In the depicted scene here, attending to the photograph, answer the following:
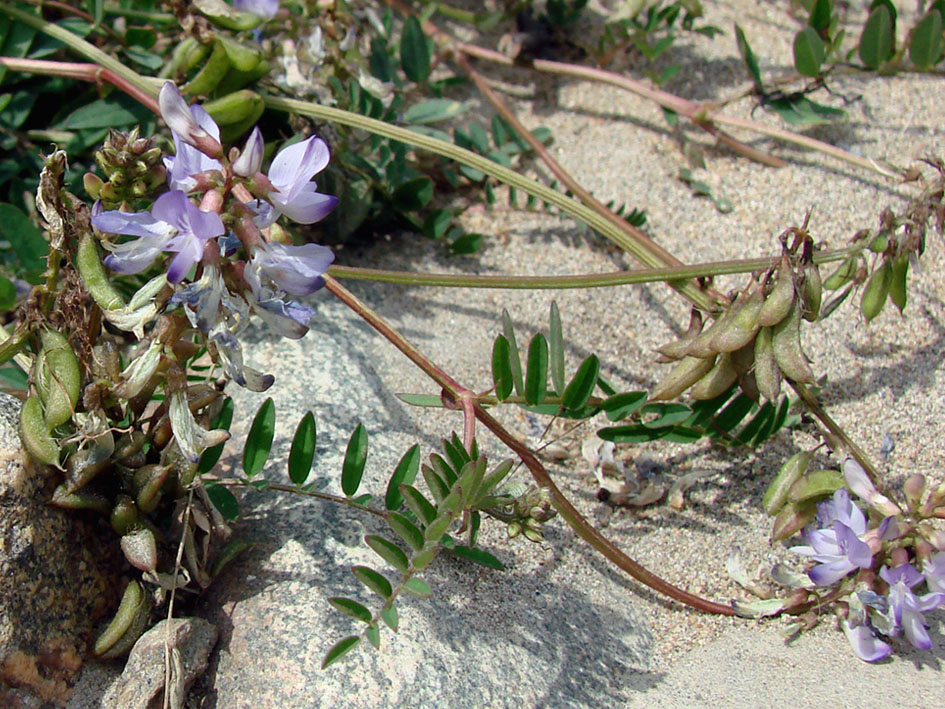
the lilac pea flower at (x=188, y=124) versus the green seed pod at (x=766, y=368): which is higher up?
the lilac pea flower at (x=188, y=124)

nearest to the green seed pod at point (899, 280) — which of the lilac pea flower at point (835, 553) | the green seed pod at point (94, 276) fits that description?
the lilac pea flower at point (835, 553)

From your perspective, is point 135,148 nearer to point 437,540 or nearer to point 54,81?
point 437,540

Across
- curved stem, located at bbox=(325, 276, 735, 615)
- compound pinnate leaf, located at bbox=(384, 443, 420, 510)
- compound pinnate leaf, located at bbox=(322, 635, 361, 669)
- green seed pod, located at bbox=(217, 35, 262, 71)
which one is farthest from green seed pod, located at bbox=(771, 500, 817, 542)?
green seed pod, located at bbox=(217, 35, 262, 71)

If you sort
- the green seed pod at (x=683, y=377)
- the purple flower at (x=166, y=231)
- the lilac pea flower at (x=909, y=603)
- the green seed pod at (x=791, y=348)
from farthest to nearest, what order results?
the green seed pod at (x=683, y=377)
the green seed pod at (x=791, y=348)
the lilac pea flower at (x=909, y=603)
the purple flower at (x=166, y=231)

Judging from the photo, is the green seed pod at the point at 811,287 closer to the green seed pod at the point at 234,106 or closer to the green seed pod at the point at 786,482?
the green seed pod at the point at 786,482

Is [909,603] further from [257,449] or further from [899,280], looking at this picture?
[257,449]

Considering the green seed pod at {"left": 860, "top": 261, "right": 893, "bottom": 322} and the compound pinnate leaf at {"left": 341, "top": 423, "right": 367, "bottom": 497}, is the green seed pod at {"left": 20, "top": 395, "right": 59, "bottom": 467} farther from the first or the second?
the green seed pod at {"left": 860, "top": 261, "right": 893, "bottom": 322}

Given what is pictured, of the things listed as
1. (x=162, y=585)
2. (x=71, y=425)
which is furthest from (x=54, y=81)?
(x=162, y=585)
